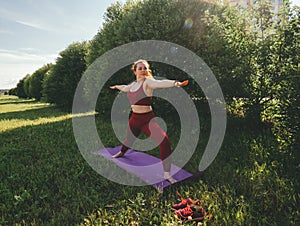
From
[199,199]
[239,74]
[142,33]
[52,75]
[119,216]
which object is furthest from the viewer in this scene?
[52,75]

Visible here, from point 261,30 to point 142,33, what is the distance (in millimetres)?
3647

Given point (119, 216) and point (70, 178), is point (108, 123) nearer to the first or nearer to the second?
point (70, 178)

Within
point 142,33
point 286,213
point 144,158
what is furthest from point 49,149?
point 286,213

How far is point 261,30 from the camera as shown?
610 centimetres

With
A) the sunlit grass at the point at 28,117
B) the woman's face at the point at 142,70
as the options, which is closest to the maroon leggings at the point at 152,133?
the woman's face at the point at 142,70

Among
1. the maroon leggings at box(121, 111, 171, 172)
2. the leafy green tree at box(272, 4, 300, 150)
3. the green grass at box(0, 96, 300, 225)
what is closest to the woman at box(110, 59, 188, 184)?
the maroon leggings at box(121, 111, 171, 172)

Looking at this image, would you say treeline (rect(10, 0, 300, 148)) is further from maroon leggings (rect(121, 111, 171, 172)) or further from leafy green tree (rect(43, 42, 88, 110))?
leafy green tree (rect(43, 42, 88, 110))

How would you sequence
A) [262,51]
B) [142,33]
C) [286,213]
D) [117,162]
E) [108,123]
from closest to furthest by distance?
[286,213], [117,162], [262,51], [142,33], [108,123]

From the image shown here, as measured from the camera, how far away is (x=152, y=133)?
4.03 m

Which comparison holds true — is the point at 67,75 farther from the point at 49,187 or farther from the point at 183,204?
the point at 183,204

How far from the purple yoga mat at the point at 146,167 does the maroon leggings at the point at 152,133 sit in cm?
26

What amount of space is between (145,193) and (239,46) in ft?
14.3

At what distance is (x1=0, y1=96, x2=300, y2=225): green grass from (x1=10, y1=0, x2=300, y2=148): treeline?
→ 34.5 inches

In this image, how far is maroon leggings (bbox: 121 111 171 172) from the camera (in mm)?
3869
